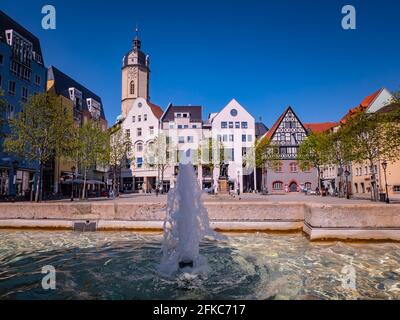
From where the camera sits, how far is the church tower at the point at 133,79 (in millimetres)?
80125

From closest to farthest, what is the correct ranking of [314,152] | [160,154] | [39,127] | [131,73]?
[39,127], [314,152], [160,154], [131,73]

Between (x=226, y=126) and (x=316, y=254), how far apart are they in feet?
199

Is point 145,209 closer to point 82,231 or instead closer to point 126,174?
point 82,231

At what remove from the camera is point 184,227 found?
766cm

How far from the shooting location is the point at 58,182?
51406 millimetres

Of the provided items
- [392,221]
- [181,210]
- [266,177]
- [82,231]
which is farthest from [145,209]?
[266,177]

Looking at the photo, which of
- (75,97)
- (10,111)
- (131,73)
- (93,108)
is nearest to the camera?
(10,111)

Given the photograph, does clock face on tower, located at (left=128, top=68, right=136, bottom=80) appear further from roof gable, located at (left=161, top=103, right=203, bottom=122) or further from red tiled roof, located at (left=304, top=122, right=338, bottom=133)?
red tiled roof, located at (left=304, top=122, right=338, bottom=133)

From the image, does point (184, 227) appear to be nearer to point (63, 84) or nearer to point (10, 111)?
point (10, 111)

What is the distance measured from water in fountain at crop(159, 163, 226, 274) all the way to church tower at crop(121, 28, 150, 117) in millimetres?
75909

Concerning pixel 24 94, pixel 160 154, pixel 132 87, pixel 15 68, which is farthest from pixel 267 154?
pixel 15 68

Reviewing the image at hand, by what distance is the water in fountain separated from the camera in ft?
24.7

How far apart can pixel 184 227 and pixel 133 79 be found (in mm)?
78730

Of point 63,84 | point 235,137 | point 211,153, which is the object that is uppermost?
point 63,84
